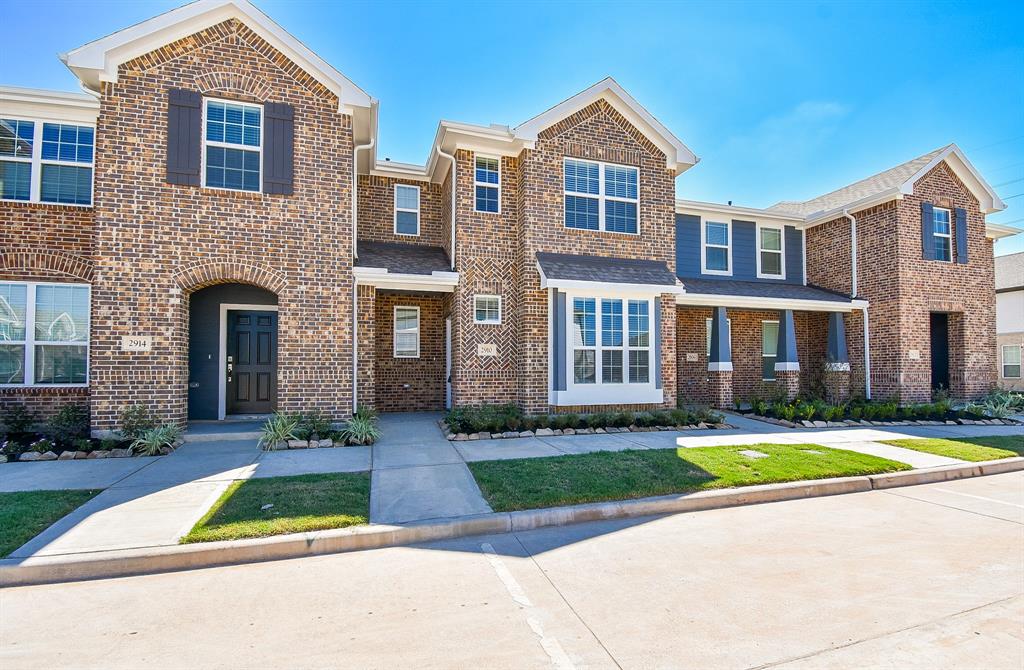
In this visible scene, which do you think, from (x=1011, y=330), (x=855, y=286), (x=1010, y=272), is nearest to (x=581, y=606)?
(x=855, y=286)

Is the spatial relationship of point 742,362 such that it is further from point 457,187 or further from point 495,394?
point 457,187

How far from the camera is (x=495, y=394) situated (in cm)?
1173

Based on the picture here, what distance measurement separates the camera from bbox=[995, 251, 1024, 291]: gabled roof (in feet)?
75.8

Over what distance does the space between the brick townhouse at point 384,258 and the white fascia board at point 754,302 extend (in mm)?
93

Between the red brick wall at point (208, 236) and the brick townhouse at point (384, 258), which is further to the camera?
the brick townhouse at point (384, 258)

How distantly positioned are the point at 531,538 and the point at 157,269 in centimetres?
841

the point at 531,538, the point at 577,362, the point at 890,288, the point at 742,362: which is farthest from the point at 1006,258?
the point at 531,538

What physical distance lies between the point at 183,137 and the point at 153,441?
18.0 ft

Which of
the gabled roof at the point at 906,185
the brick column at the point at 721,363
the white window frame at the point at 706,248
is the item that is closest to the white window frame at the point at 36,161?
the brick column at the point at 721,363

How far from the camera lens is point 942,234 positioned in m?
15.7

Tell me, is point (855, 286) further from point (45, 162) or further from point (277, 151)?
point (45, 162)

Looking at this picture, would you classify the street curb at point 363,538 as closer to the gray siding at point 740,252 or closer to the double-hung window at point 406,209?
the gray siding at point 740,252

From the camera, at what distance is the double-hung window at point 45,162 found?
32.8ft

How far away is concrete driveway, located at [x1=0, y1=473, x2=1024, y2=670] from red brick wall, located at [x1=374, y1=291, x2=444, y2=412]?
8.34 meters
